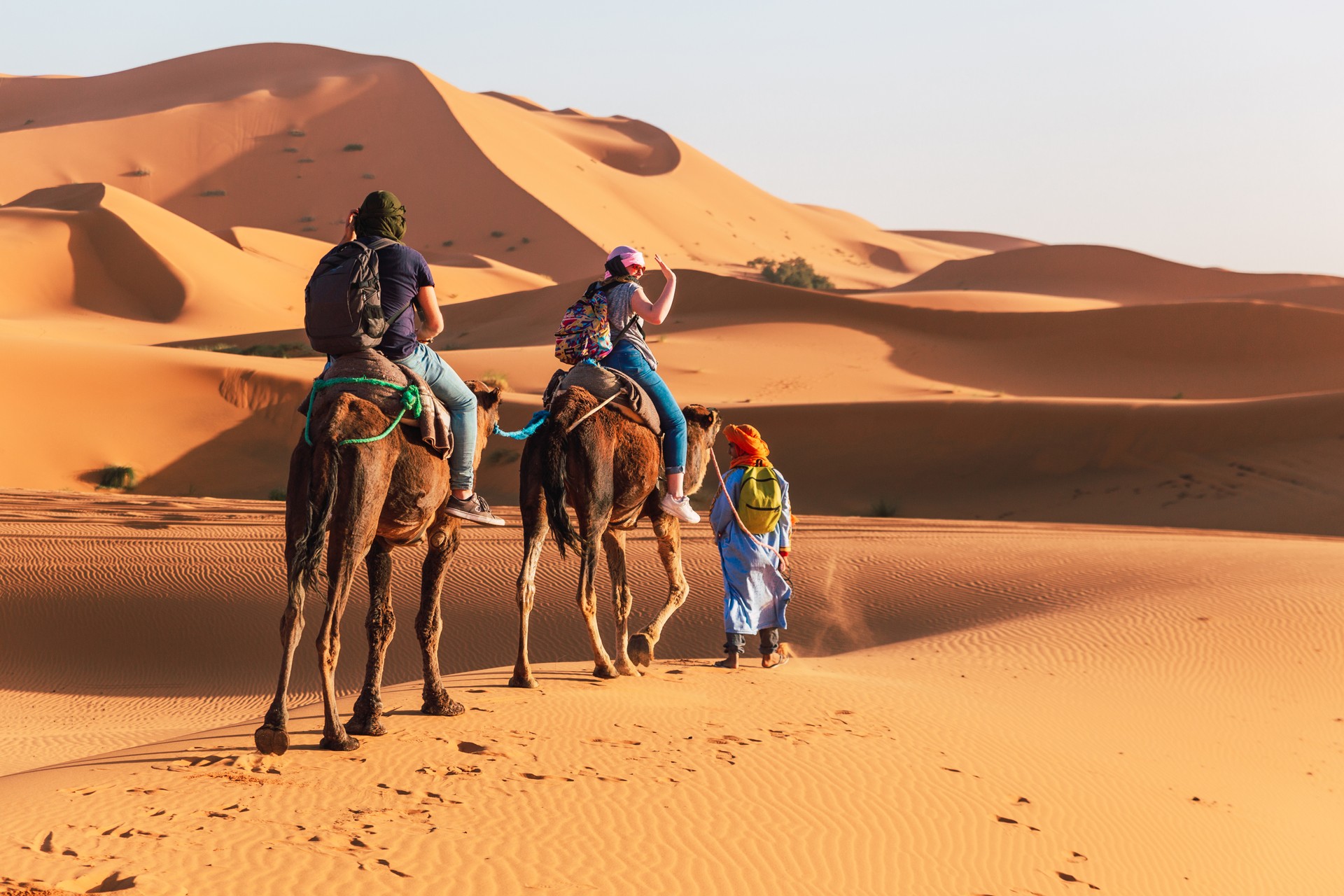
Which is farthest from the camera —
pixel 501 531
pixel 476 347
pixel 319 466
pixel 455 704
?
pixel 476 347

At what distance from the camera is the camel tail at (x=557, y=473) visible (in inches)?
292

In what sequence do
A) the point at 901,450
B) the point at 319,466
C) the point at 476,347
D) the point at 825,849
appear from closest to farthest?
the point at 825,849 → the point at 319,466 → the point at 901,450 → the point at 476,347

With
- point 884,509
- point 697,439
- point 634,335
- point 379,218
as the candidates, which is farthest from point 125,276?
point 379,218

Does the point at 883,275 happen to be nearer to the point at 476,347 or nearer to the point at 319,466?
the point at 476,347

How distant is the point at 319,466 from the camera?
5.86 meters

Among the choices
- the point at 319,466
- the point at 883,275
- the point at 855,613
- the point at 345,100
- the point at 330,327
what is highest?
the point at 345,100

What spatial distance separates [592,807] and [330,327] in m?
2.79

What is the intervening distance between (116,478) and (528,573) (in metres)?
19.1

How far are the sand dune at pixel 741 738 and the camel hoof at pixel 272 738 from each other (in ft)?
0.25

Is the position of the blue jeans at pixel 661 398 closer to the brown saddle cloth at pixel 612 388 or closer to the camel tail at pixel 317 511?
the brown saddle cloth at pixel 612 388

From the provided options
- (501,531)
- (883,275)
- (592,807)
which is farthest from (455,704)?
(883,275)

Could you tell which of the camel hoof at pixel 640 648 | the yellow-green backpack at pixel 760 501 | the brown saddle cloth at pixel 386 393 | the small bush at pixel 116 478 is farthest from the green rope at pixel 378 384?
the small bush at pixel 116 478

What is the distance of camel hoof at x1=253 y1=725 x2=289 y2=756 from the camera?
5.79m

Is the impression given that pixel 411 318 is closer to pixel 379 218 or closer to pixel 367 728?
pixel 379 218
